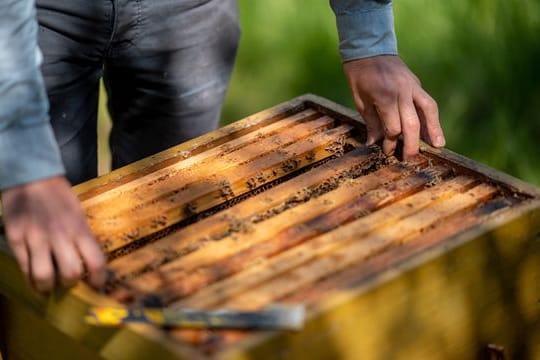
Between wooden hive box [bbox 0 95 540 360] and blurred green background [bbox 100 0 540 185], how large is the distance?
1290 millimetres

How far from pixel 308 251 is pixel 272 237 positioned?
10 centimetres

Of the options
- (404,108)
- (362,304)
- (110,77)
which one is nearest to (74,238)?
(362,304)

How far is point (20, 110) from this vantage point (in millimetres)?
1668

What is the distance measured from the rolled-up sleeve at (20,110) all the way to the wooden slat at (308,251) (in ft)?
1.13

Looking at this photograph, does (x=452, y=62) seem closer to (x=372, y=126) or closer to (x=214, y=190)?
(x=372, y=126)

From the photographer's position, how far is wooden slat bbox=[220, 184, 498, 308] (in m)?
1.63

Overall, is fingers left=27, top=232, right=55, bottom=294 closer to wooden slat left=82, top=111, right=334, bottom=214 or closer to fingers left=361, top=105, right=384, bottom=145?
wooden slat left=82, top=111, right=334, bottom=214

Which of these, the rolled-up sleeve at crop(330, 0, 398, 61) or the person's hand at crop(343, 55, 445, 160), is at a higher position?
the rolled-up sleeve at crop(330, 0, 398, 61)

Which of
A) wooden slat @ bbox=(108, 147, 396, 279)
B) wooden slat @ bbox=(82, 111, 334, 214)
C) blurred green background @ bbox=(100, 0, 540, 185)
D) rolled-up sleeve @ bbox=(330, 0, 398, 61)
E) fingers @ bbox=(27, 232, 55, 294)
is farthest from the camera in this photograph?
blurred green background @ bbox=(100, 0, 540, 185)

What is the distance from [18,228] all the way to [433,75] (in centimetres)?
218

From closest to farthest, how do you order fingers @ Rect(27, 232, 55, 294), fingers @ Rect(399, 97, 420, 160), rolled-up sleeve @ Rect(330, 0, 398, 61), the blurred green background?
fingers @ Rect(27, 232, 55, 294), fingers @ Rect(399, 97, 420, 160), rolled-up sleeve @ Rect(330, 0, 398, 61), the blurred green background

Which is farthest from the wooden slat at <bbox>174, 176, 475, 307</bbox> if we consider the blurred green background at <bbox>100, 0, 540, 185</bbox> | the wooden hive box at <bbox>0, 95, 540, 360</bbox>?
the blurred green background at <bbox>100, 0, 540, 185</bbox>

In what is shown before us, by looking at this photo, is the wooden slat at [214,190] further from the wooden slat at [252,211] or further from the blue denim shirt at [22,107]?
the blue denim shirt at [22,107]

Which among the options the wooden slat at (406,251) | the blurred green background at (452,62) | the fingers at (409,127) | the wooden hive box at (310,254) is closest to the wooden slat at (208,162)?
the wooden hive box at (310,254)
